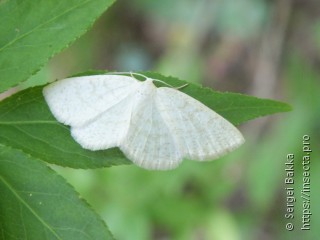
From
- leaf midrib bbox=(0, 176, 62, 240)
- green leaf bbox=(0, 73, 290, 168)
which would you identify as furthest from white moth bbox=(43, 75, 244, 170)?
leaf midrib bbox=(0, 176, 62, 240)

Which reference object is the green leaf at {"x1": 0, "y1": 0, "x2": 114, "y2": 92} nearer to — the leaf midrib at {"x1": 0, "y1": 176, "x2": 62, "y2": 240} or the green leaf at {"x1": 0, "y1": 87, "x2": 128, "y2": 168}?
the green leaf at {"x1": 0, "y1": 87, "x2": 128, "y2": 168}

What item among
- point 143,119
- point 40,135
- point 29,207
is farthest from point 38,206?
point 143,119

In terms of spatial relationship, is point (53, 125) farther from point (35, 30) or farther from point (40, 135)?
point (35, 30)

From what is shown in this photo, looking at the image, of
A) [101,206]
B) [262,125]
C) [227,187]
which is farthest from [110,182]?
[262,125]

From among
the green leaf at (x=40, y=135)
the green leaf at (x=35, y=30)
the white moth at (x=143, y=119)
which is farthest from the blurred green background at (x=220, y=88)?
the green leaf at (x=35, y=30)

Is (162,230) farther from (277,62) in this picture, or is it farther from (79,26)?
(79,26)
